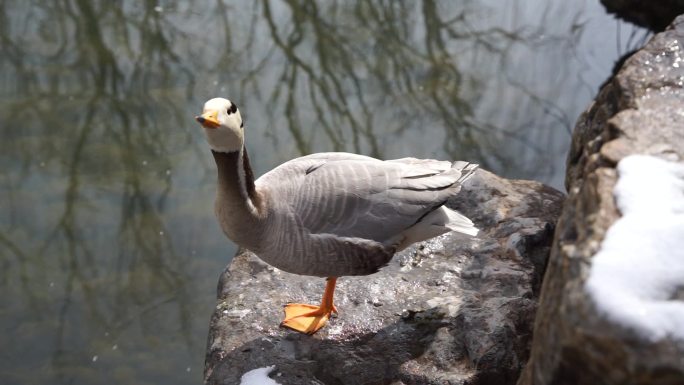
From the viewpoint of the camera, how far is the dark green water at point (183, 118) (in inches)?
201

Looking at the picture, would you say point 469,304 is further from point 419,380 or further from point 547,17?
point 547,17

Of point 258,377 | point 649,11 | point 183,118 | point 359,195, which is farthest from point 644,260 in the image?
point 649,11

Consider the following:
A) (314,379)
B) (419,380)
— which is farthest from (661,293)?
(314,379)

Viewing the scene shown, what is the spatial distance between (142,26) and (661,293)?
7.27 meters

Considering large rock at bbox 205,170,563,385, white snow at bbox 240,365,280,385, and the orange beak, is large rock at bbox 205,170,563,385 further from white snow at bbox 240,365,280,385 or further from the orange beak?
the orange beak

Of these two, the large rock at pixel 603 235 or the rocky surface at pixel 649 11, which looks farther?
the rocky surface at pixel 649 11

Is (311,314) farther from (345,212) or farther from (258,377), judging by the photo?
(345,212)

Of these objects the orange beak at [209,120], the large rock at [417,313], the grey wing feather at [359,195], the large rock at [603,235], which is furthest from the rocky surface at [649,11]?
the orange beak at [209,120]

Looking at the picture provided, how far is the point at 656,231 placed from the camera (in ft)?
6.29

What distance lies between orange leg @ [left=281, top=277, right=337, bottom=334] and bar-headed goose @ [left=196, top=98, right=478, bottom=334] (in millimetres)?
11

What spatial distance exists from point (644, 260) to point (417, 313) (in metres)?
1.79

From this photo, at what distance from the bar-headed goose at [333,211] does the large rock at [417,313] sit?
22cm

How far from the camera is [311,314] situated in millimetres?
3578

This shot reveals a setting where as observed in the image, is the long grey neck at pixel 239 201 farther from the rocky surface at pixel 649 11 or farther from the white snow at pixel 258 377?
the rocky surface at pixel 649 11
